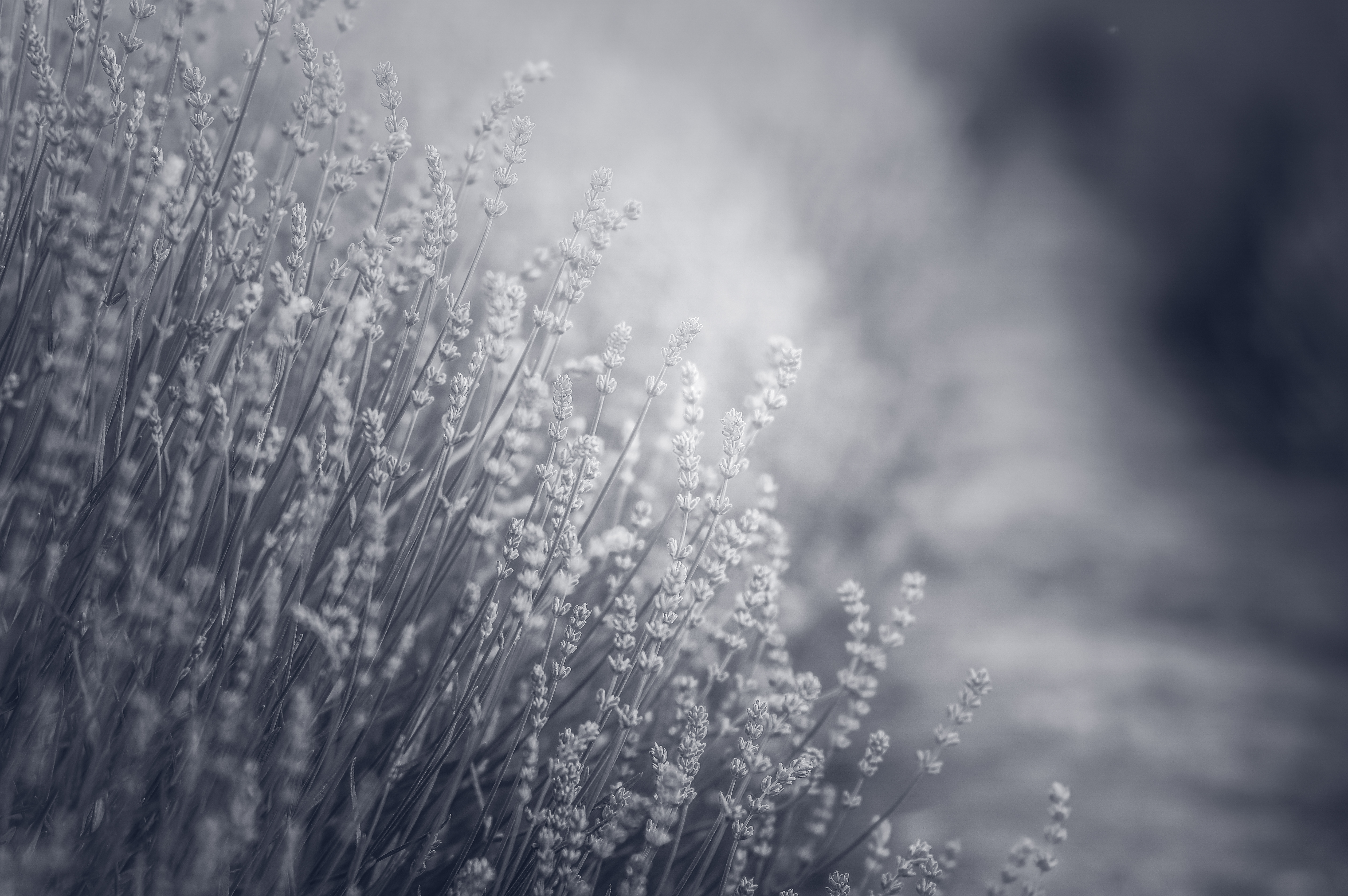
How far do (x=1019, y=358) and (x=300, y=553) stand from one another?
228 inches

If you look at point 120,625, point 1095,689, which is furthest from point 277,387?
point 1095,689

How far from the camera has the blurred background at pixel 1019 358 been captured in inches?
106

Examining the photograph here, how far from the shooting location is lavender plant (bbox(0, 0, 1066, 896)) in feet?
3.07

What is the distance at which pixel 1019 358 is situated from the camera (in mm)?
6051

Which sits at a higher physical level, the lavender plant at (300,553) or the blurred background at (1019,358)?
the blurred background at (1019,358)

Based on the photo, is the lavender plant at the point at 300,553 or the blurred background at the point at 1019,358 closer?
the lavender plant at the point at 300,553

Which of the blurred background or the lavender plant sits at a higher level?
the blurred background

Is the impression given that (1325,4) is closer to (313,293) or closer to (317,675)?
(313,293)

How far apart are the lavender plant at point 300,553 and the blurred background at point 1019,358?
3.27ft

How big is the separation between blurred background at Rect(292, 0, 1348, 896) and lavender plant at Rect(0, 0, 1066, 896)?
100 cm

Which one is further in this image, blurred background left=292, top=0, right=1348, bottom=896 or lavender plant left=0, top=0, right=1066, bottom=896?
blurred background left=292, top=0, right=1348, bottom=896

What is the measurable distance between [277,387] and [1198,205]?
9273mm

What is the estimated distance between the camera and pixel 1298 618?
150 inches

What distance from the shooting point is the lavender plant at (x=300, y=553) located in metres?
0.94
